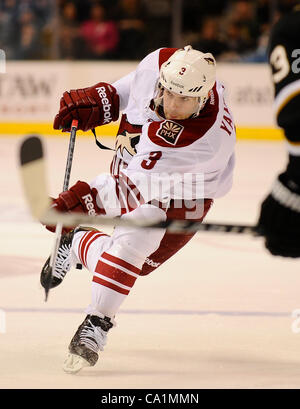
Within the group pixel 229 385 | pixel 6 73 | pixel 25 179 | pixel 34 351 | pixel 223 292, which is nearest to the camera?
pixel 25 179

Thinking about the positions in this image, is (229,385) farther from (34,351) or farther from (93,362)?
(34,351)

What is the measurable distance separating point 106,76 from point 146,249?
20.2 feet

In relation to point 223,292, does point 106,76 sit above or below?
below

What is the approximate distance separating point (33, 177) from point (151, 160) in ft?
2.96

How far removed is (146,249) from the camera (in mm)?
3057

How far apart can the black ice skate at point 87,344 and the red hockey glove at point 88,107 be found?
0.69 m

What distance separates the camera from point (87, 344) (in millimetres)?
3037

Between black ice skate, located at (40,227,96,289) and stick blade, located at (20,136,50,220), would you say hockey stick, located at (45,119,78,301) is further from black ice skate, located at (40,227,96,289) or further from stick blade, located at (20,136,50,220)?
stick blade, located at (20,136,50,220)

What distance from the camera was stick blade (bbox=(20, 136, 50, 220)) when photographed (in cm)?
221

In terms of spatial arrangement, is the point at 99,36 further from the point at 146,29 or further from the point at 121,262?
the point at 121,262

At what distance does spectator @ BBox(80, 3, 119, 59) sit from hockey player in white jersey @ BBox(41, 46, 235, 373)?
5900 mm

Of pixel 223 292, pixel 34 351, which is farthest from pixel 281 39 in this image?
pixel 223 292

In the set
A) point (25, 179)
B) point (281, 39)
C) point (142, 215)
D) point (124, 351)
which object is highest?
point (281, 39)

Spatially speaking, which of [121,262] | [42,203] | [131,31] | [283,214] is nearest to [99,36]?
[131,31]
